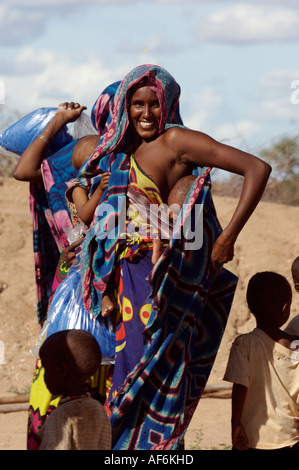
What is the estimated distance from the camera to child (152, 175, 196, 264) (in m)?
3.94

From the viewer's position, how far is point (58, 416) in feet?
10.5

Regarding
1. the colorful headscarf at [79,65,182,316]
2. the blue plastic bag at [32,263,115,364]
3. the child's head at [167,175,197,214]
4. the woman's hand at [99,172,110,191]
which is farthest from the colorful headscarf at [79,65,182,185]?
the blue plastic bag at [32,263,115,364]

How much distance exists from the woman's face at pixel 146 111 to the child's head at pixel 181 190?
25 centimetres

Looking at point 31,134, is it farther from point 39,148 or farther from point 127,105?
point 127,105

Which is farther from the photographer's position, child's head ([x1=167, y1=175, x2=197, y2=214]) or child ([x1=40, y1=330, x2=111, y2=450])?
child's head ([x1=167, y1=175, x2=197, y2=214])

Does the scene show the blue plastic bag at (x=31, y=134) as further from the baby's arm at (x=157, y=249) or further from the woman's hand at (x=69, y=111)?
the baby's arm at (x=157, y=249)

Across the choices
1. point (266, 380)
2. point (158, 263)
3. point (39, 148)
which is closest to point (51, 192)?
point (39, 148)

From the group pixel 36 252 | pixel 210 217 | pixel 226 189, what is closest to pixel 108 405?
pixel 210 217

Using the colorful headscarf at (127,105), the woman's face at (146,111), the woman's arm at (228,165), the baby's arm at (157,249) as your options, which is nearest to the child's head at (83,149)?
the colorful headscarf at (127,105)

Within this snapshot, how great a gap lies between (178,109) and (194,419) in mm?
3051

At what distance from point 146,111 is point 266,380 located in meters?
1.35

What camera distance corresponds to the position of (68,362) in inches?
126

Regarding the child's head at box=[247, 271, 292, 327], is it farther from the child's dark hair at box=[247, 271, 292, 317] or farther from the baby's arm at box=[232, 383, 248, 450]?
the baby's arm at box=[232, 383, 248, 450]

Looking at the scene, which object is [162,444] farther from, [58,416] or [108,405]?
[58,416]
